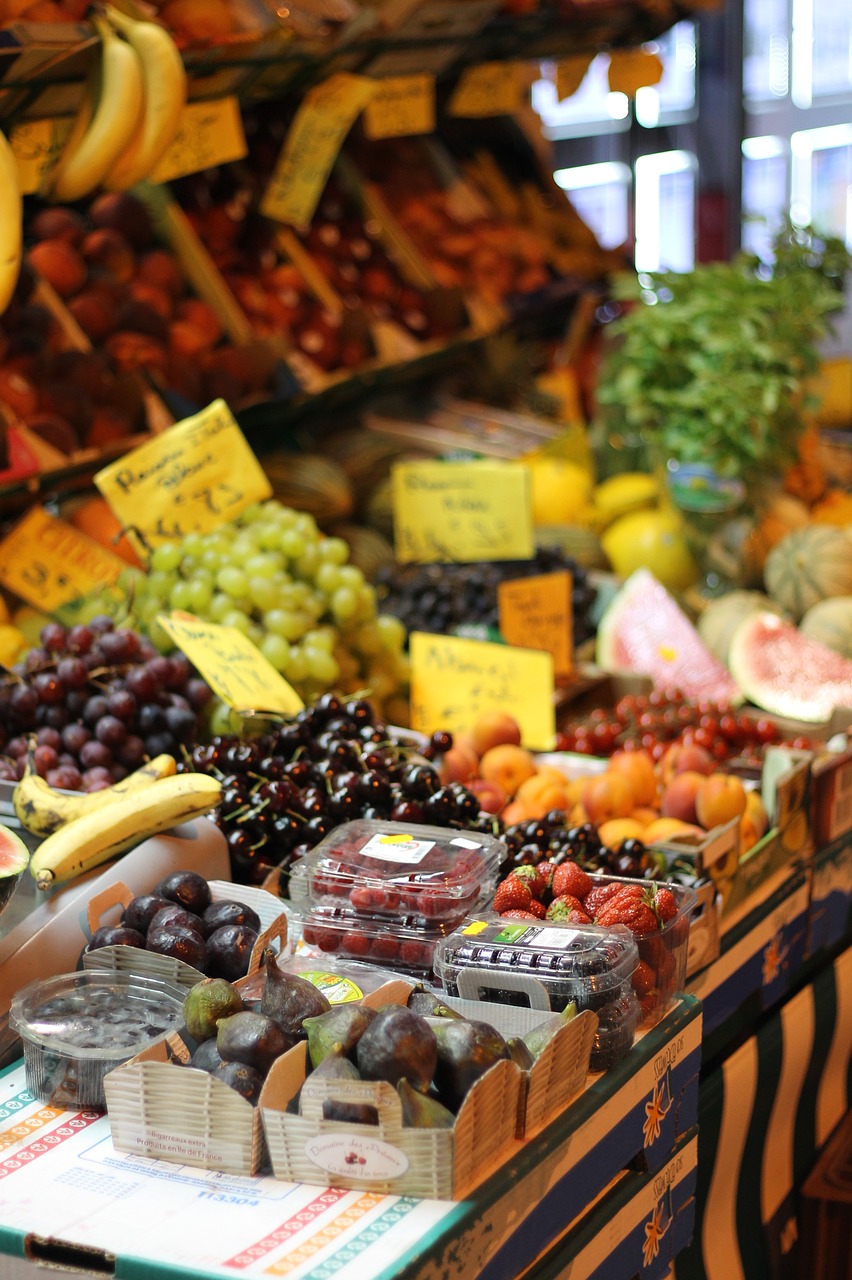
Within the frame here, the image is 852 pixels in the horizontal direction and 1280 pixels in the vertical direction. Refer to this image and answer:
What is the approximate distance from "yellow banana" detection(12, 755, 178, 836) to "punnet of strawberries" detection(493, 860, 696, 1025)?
20.1 inches

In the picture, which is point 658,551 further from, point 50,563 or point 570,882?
point 570,882

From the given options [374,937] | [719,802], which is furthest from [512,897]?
[719,802]

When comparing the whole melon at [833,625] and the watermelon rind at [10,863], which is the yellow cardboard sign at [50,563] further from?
the whole melon at [833,625]

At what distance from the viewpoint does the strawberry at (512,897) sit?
5.08 ft

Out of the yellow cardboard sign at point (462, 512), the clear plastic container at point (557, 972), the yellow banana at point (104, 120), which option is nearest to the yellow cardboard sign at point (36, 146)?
the yellow banana at point (104, 120)

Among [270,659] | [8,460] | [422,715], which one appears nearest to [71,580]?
[8,460]

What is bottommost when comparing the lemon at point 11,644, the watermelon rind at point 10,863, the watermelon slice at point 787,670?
the watermelon slice at point 787,670

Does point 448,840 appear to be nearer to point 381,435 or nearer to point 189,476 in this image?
point 189,476

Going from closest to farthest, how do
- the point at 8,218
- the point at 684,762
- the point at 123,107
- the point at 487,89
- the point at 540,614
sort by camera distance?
the point at 8,218, the point at 123,107, the point at 684,762, the point at 540,614, the point at 487,89

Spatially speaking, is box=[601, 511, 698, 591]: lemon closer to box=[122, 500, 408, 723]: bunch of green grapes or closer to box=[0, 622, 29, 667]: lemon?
box=[122, 500, 408, 723]: bunch of green grapes

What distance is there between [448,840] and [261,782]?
0.35 meters

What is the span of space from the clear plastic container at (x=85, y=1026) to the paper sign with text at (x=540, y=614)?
158 cm

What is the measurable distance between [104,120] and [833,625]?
6.44 feet

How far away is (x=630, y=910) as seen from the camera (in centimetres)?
149
